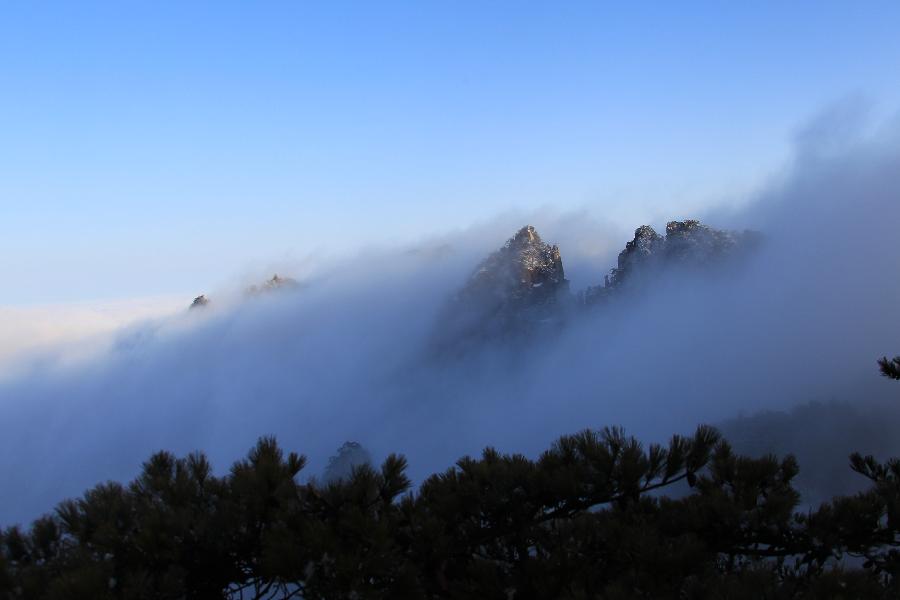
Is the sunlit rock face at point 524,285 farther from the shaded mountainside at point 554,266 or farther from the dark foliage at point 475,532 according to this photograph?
the dark foliage at point 475,532

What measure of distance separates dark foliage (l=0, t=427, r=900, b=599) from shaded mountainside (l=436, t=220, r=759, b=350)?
16972 centimetres

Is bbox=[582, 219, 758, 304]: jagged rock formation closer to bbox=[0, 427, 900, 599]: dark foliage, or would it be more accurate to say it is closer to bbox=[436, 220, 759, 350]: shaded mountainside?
bbox=[436, 220, 759, 350]: shaded mountainside

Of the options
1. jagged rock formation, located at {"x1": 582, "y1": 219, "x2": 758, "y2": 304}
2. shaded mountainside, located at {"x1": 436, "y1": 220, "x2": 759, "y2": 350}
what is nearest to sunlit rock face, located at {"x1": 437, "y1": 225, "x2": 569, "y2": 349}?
shaded mountainside, located at {"x1": 436, "y1": 220, "x2": 759, "y2": 350}

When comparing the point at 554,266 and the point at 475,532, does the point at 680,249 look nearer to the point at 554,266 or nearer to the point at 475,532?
the point at 554,266

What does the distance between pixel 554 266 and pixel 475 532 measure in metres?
181

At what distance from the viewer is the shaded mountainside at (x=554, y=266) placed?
179000mm

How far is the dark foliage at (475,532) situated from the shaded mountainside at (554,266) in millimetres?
169720

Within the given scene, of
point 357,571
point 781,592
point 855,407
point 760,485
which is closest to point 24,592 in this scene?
point 357,571

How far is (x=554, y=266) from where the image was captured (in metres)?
187

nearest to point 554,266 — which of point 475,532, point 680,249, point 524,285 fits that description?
point 524,285

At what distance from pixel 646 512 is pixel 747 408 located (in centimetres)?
10964

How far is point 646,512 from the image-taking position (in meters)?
9.24

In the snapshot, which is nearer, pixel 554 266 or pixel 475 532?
pixel 475 532

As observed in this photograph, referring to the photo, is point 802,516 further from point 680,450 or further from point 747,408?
point 747,408
